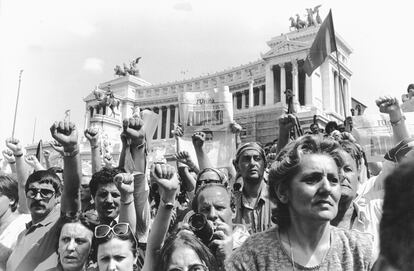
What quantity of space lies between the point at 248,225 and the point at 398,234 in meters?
2.77

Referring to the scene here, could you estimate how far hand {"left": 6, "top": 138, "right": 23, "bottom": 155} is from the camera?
5103 millimetres

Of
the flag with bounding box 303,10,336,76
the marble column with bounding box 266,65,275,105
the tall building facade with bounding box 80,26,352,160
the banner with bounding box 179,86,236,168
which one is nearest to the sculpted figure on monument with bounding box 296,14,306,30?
the tall building facade with bounding box 80,26,352,160

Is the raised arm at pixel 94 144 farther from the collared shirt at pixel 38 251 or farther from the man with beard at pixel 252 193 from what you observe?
the man with beard at pixel 252 193

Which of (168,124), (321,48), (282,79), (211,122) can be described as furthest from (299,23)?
(211,122)

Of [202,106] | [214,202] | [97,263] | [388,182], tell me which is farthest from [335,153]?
[202,106]

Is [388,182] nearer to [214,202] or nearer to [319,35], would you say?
[214,202]

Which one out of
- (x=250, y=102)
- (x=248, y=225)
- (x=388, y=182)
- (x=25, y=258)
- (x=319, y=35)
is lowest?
(x=25, y=258)

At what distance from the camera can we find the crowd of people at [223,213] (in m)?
2.36

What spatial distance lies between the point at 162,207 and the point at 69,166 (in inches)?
50.8

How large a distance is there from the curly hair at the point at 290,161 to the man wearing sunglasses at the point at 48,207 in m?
1.77

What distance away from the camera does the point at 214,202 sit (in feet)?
11.0

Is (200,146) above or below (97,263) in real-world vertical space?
above

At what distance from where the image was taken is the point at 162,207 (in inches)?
111

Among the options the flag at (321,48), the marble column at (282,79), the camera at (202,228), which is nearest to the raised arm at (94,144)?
the camera at (202,228)
